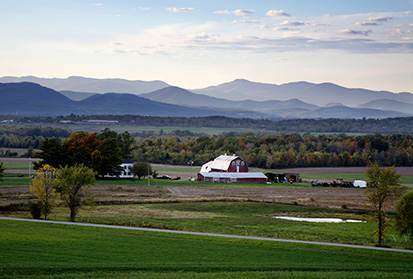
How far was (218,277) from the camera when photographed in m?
28.5

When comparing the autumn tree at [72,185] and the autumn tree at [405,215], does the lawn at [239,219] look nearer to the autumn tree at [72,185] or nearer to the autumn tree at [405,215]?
the autumn tree at [405,215]

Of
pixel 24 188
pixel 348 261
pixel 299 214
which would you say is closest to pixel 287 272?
pixel 348 261

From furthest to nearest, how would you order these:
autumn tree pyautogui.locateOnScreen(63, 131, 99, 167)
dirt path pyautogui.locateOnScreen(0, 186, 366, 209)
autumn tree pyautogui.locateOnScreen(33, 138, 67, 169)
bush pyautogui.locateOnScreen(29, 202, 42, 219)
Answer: autumn tree pyautogui.locateOnScreen(63, 131, 99, 167) → autumn tree pyautogui.locateOnScreen(33, 138, 67, 169) → dirt path pyautogui.locateOnScreen(0, 186, 366, 209) → bush pyautogui.locateOnScreen(29, 202, 42, 219)

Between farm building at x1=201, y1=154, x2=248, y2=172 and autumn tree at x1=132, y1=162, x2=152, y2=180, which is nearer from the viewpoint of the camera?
autumn tree at x1=132, y1=162, x2=152, y2=180

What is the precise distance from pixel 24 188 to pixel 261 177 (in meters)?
44.5

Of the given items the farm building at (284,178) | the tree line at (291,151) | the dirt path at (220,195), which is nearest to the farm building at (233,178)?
the farm building at (284,178)

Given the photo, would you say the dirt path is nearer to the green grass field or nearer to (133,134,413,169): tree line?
the green grass field

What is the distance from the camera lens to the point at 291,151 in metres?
136

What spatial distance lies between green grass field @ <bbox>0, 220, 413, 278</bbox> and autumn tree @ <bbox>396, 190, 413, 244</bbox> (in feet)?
16.8

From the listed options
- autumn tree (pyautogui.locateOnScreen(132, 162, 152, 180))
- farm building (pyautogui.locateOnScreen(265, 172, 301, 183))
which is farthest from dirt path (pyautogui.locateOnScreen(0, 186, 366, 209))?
autumn tree (pyautogui.locateOnScreen(132, 162, 152, 180))

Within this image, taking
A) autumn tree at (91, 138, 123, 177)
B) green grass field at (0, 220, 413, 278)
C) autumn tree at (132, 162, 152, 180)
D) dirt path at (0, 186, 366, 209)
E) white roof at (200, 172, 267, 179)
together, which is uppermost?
autumn tree at (91, 138, 123, 177)

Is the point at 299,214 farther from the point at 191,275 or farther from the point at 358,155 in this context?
the point at 358,155

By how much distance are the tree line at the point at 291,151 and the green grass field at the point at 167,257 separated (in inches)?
3526

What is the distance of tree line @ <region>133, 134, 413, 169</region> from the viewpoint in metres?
132
